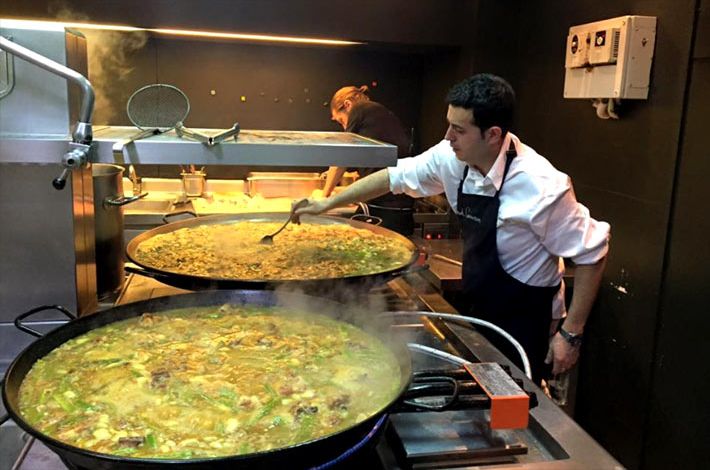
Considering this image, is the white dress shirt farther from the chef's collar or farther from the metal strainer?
the metal strainer

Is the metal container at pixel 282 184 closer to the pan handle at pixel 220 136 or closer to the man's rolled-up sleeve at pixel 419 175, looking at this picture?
the man's rolled-up sleeve at pixel 419 175

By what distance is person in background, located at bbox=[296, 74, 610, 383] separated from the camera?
2.14m

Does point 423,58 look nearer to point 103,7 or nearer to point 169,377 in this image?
point 103,7

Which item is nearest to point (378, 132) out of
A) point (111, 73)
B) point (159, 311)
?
point (111, 73)

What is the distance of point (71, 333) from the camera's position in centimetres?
146

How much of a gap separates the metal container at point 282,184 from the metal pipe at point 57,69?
325 cm

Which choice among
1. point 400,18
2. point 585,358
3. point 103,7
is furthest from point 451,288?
point 103,7

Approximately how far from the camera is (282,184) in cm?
464

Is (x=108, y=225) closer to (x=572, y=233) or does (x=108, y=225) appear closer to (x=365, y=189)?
(x=365, y=189)

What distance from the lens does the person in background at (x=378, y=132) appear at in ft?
13.3

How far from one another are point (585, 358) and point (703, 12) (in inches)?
71.7

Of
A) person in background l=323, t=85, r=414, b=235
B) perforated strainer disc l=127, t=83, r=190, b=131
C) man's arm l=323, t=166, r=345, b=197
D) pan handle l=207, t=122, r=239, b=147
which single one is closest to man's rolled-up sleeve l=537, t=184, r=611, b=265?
pan handle l=207, t=122, r=239, b=147

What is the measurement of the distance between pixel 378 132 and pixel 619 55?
1632 mm

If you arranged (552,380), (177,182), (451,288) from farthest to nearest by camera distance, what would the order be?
(177,182) < (451,288) < (552,380)
